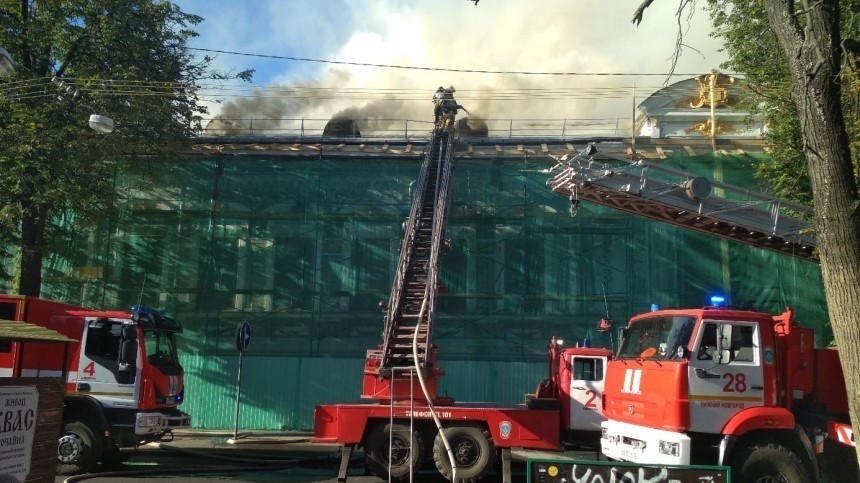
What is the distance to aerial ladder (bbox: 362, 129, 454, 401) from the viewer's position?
11.2 meters

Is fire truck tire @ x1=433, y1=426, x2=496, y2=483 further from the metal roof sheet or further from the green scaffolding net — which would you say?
the green scaffolding net

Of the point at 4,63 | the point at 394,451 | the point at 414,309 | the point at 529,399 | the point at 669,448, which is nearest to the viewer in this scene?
the point at 669,448

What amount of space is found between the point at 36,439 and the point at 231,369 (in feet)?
37.8

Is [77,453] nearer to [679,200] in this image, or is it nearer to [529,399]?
[529,399]

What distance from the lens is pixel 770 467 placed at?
29.4 ft

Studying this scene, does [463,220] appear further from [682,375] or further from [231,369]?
[682,375]

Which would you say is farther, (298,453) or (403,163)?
(403,163)

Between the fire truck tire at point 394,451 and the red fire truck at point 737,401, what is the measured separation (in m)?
2.74

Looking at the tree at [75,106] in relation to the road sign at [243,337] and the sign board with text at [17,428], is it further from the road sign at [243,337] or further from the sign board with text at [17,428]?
the sign board with text at [17,428]

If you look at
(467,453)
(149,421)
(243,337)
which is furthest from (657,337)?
(243,337)

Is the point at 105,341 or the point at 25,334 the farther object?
the point at 105,341

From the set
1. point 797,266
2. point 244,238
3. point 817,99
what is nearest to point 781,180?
point 797,266

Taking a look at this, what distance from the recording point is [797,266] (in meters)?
17.9

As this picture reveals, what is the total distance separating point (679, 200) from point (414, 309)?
15.2 ft
